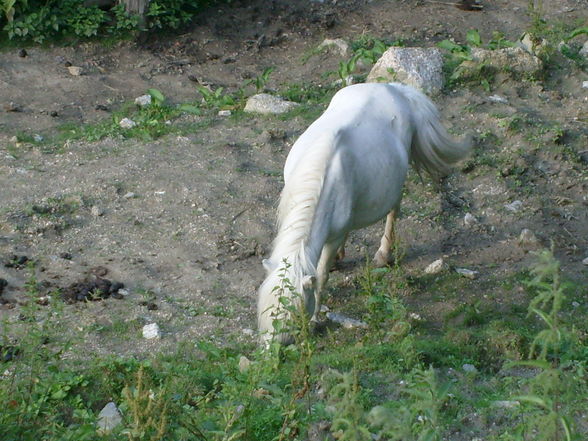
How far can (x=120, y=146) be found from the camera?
8.07 m

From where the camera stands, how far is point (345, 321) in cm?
589

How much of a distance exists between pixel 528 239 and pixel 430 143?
40.1 inches

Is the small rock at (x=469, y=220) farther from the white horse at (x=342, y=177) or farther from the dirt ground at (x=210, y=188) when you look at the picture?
the white horse at (x=342, y=177)

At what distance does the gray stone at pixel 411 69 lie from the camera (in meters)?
8.66

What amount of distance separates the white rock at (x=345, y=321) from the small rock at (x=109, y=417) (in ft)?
6.02

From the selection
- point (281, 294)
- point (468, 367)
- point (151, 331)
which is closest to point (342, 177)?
point (281, 294)

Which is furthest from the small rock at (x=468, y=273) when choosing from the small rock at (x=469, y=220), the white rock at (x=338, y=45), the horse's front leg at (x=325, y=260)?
the white rock at (x=338, y=45)

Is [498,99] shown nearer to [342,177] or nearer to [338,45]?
[338,45]

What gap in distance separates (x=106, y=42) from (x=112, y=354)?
211 inches

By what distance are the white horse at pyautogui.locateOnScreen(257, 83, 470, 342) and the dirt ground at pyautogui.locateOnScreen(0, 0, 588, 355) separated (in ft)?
2.11

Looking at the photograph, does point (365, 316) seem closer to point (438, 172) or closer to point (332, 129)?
point (332, 129)

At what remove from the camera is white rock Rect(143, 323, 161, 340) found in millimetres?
5645

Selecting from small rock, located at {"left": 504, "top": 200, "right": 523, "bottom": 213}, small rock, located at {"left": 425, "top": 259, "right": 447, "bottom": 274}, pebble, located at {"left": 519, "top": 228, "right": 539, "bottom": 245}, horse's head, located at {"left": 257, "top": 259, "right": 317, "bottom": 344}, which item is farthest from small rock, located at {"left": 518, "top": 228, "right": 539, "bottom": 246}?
horse's head, located at {"left": 257, "top": 259, "right": 317, "bottom": 344}

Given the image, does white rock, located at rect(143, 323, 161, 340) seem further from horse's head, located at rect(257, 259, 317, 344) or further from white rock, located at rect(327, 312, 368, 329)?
white rock, located at rect(327, 312, 368, 329)
